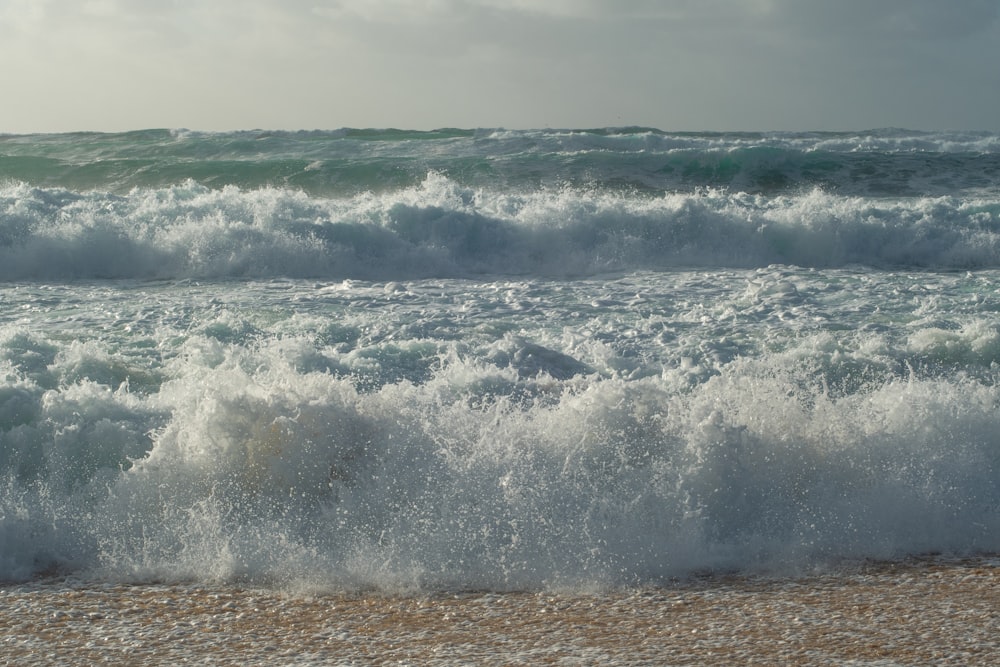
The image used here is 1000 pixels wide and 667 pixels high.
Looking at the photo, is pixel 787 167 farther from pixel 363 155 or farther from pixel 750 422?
pixel 750 422

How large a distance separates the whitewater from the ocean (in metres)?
0.02

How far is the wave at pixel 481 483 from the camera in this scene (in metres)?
4.18

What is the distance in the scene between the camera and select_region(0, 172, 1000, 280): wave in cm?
1187

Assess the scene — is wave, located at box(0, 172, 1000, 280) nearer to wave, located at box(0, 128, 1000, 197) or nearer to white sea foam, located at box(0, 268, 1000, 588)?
wave, located at box(0, 128, 1000, 197)

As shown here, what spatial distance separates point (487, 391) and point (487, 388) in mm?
29

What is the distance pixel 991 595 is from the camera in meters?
3.80

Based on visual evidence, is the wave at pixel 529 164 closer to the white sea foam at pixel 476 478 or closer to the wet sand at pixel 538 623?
the white sea foam at pixel 476 478

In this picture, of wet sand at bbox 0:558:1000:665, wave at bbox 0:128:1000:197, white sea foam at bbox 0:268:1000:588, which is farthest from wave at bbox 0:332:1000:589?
wave at bbox 0:128:1000:197

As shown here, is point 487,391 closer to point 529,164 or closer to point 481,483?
point 481,483

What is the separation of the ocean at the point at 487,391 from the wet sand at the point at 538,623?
14 cm

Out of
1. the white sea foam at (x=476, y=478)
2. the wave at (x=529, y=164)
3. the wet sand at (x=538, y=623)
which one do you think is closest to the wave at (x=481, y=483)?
the white sea foam at (x=476, y=478)

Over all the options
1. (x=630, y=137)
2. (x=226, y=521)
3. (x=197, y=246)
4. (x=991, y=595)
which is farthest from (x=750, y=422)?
(x=630, y=137)

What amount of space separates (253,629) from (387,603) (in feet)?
1.71

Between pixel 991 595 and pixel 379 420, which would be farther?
pixel 379 420
